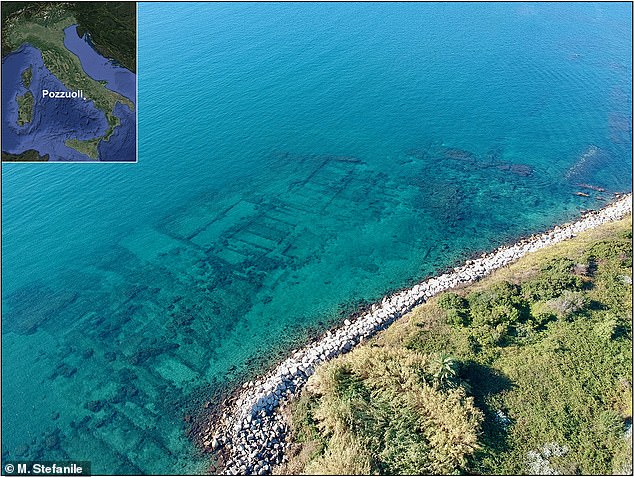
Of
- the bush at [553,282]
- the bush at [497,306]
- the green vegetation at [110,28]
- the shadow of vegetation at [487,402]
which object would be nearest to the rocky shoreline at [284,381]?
the bush at [497,306]

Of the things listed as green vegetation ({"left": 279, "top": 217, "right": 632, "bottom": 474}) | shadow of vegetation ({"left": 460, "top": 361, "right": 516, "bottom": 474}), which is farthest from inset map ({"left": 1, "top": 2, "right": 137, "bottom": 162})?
shadow of vegetation ({"left": 460, "top": 361, "right": 516, "bottom": 474})

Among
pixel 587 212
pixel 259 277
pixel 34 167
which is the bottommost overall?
pixel 587 212

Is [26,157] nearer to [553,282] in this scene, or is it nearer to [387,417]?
[387,417]

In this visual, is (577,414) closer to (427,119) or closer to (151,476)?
(151,476)

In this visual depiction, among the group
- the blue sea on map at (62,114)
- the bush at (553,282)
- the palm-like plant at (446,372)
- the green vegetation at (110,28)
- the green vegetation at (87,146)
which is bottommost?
the bush at (553,282)

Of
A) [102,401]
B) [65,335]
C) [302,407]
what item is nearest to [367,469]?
[302,407]

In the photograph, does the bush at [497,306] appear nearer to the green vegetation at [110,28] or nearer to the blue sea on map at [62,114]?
the blue sea on map at [62,114]

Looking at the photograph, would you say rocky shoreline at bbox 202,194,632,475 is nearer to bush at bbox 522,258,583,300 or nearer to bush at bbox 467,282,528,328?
bush at bbox 467,282,528,328
